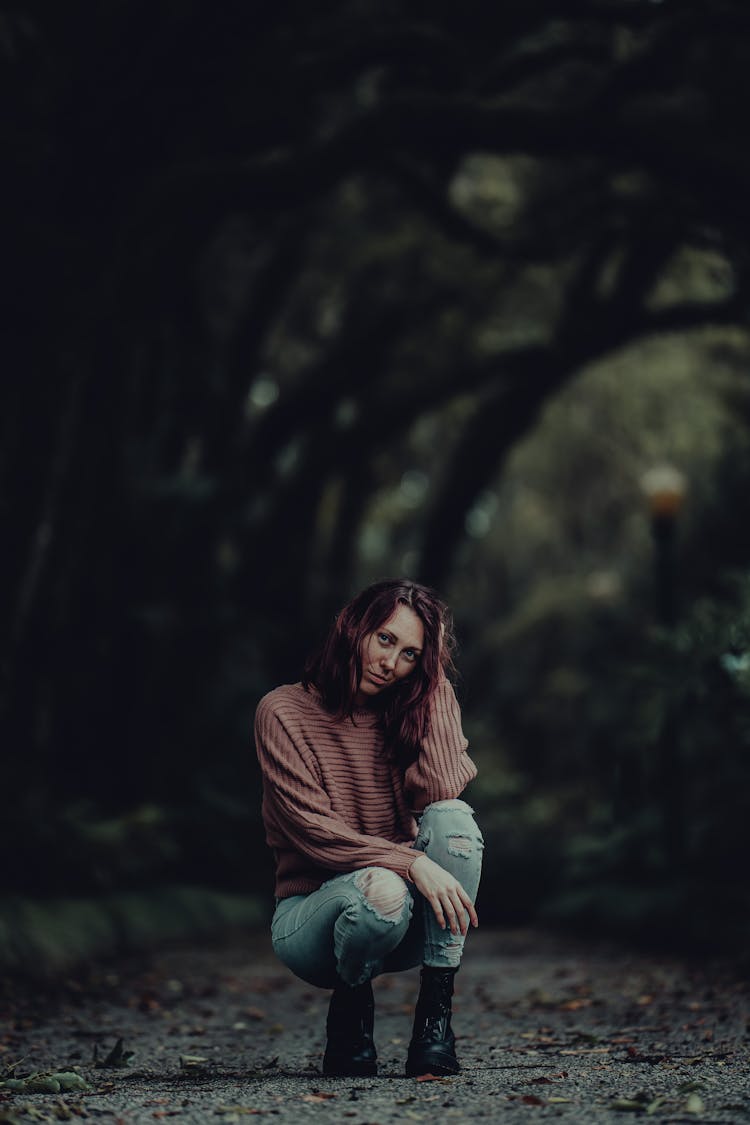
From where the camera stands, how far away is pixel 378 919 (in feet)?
11.8

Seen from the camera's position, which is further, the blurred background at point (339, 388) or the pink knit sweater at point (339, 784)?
the blurred background at point (339, 388)

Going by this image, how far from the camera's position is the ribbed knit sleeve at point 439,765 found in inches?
150

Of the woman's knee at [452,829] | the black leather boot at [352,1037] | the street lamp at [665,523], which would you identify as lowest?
the street lamp at [665,523]

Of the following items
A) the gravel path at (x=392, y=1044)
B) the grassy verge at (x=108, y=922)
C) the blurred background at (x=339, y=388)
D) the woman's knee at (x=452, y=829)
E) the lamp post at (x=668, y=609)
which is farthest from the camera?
the lamp post at (x=668, y=609)

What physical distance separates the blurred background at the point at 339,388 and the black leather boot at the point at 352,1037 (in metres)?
0.97

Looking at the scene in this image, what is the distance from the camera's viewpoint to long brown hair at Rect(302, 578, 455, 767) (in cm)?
388

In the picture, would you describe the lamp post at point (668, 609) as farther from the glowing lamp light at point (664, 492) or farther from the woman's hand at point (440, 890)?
the woman's hand at point (440, 890)

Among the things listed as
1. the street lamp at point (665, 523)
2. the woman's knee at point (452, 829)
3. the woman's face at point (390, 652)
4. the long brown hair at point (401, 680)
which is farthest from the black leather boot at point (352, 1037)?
the street lamp at point (665, 523)

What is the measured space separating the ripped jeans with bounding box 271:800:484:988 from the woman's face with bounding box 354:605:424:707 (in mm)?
372

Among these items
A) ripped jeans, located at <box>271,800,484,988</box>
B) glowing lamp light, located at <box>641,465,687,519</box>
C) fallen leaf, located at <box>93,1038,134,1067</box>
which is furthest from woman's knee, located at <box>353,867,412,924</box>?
glowing lamp light, located at <box>641,465,687,519</box>

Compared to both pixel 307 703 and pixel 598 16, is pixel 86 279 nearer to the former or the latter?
pixel 598 16

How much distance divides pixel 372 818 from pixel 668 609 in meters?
7.16

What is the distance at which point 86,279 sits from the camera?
8125mm

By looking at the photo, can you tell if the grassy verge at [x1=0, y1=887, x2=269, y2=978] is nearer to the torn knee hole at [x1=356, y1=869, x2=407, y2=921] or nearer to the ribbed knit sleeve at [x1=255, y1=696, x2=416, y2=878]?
the ribbed knit sleeve at [x1=255, y1=696, x2=416, y2=878]
